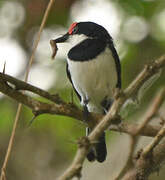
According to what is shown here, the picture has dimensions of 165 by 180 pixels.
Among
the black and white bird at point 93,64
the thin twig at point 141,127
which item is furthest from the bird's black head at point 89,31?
the thin twig at point 141,127

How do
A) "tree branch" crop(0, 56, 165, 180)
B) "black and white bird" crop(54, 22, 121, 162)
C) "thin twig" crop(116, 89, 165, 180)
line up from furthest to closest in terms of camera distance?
"black and white bird" crop(54, 22, 121, 162) → "tree branch" crop(0, 56, 165, 180) → "thin twig" crop(116, 89, 165, 180)

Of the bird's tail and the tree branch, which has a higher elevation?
the tree branch

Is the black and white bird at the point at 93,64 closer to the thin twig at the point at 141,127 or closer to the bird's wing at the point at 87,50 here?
the bird's wing at the point at 87,50

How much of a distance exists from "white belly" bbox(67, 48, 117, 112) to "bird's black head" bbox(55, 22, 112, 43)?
0.44ft

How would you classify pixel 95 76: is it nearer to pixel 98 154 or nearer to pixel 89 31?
pixel 89 31

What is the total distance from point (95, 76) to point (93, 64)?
107 mm

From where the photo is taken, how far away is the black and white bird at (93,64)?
3.05 m

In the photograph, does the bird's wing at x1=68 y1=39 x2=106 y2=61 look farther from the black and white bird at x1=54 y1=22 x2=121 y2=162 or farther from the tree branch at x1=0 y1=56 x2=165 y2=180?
the tree branch at x1=0 y1=56 x2=165 y2=180

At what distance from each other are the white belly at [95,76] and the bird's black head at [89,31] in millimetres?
135

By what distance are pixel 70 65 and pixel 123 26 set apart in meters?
1.12

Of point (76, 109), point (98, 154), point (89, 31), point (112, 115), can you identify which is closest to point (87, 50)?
point (89, 31)

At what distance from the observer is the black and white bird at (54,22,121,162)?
305cm

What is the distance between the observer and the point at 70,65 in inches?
124

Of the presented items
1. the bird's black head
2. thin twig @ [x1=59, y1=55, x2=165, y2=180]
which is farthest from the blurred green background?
thin twig @ [x1=59, y1=55, x2=165, y2=180]
